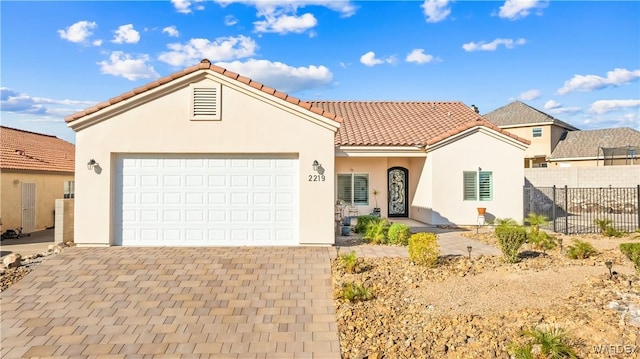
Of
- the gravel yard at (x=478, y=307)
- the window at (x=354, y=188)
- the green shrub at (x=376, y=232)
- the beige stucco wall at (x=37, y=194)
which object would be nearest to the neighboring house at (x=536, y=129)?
the window at (x=354, y=188)

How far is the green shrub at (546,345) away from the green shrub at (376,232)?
5955 millimetres

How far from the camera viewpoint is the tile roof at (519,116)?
36000 mm

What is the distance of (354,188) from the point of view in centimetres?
1767

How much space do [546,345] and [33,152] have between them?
2300 centimetres

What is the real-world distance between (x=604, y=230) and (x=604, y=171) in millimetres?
10790

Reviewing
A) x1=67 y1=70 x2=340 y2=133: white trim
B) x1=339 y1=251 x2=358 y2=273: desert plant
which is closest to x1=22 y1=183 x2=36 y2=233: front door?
x1=67 y1=70 x2=340 y2=133: white trim

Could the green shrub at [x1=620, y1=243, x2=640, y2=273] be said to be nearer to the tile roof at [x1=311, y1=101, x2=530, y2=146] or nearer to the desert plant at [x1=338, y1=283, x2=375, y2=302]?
the desert plant at [x1=338, y1=283, x2=375, y2=302]

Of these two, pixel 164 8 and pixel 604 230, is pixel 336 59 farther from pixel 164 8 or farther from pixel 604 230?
pixel 604 230

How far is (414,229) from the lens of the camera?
14.3m

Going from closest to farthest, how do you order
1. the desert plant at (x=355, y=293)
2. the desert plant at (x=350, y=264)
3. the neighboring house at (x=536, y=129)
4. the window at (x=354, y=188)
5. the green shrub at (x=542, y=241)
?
1. the desert plant at (x=355, y=293)
2. the desert plant at (x=350, y=264)
3. the green shrub at (x=542, y=241)
4. the window at (x=354, y=188)
5. the neighboring house at (x=536, y=129)

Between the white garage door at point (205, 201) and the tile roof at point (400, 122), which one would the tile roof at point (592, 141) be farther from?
the white garage door at point (205, 201)

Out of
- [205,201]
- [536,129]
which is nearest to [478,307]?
[205,201]

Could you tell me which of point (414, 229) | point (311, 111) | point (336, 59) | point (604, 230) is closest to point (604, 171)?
point (604, 230)

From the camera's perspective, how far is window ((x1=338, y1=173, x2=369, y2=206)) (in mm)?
17594
